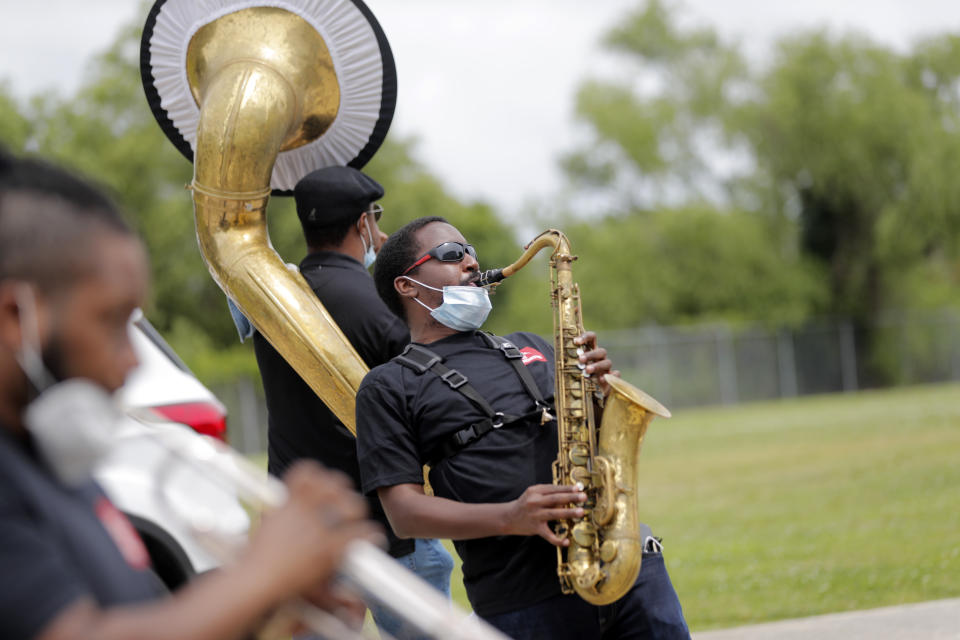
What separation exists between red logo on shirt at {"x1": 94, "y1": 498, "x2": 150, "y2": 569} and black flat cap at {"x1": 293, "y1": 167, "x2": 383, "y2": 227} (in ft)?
8.52

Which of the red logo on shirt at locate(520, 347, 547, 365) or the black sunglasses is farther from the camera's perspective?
the black sunglasses

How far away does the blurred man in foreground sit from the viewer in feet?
5.09

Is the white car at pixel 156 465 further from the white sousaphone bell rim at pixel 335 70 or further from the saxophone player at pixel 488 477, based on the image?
the white sousaphone bell rim at pixel 335 70

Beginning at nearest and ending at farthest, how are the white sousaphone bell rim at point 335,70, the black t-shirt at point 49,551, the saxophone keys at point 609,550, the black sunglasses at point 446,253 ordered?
1. the black t-shirt at point 49,551
2. the saxophone keys at point 609,550
3. the black sunglasses at point 446,253
4. the white sousaphone bell rim at point 335,70

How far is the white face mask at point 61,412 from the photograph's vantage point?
158cm

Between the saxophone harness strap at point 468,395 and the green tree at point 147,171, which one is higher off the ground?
the green tree at point 147,171

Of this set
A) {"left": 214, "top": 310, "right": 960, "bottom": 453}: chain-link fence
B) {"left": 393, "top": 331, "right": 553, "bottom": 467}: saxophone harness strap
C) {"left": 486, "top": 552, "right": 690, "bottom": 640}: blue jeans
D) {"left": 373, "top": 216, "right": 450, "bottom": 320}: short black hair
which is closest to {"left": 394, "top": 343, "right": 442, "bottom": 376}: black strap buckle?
{"left": 393, "top": 331, "right": 553, "bottom": 467}: saxophone harness strap

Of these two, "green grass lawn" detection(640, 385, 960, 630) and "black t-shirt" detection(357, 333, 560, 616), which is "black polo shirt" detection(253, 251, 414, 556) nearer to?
"black t-shirt" detection(357, 333, 560, 616)

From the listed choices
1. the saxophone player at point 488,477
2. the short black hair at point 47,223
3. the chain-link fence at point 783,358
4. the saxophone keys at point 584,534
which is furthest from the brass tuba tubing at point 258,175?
the chain-link fence at point 783,358

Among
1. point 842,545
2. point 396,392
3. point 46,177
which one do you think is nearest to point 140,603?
point 46,177

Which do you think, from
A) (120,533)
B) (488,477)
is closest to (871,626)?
(488,477)

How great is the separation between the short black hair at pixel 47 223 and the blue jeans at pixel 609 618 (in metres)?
2.05

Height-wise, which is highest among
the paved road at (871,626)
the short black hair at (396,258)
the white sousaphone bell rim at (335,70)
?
the white sousaphone bell rim at (335,70)

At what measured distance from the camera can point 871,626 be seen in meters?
5.69
